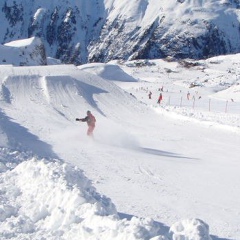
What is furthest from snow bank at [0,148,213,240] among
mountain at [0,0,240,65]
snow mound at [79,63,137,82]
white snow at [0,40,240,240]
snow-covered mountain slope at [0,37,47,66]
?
mountain at [0,0,240,65]

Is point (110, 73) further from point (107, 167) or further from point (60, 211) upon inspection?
point (60, 211)

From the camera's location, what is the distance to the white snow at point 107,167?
7.76 metres

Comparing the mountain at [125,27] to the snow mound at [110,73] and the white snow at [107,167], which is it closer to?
the snow mound at [110,73]

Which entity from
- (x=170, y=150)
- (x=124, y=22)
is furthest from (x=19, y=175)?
(x=124, y=22)

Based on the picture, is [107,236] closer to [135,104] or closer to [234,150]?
[234,150]

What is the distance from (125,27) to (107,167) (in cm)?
16534

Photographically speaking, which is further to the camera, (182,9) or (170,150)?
(182,9)

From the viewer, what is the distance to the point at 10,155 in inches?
512

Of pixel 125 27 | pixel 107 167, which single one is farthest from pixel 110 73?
pixel 125 27

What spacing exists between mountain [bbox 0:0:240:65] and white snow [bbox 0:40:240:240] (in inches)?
5230

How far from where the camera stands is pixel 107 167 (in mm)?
14117

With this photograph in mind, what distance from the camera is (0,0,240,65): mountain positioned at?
6471 inches

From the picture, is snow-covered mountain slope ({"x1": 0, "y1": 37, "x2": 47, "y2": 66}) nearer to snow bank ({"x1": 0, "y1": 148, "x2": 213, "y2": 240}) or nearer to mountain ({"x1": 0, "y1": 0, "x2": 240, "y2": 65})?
snow bank ({"x1": 0, "y1": 148, "x2": 213, "y2": 240})

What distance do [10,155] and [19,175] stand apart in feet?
9.70
